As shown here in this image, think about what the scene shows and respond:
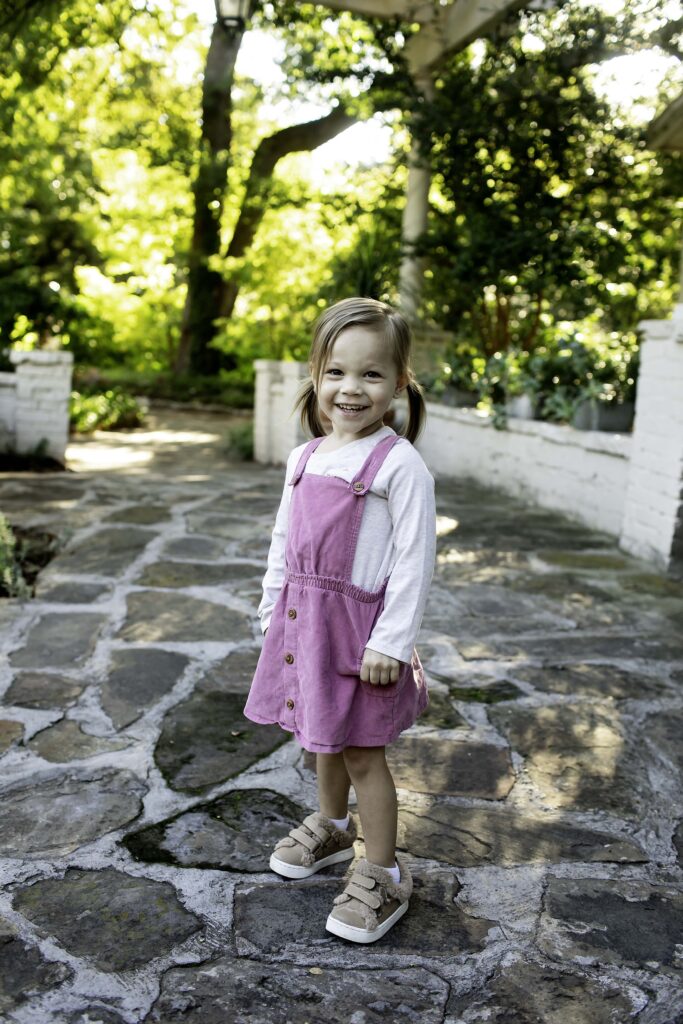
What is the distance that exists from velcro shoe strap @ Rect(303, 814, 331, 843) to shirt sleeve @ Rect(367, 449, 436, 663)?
0.52 m

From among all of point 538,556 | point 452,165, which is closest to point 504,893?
point 538,556

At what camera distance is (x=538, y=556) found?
493 cm

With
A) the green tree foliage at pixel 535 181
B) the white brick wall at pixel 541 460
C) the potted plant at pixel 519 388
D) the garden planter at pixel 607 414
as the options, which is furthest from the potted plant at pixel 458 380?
the garden planter at pixel 607 414

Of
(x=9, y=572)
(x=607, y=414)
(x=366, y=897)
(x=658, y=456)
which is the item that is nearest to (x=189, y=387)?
(x=607, y=414)

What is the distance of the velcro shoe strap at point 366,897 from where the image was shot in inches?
71.5

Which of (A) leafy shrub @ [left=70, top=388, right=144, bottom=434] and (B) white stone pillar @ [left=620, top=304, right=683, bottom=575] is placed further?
(A) leafy shrub @ [left=70, top=388, right=144, bottom=434]

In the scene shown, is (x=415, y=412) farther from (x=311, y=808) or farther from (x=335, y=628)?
(x=311, y=808)

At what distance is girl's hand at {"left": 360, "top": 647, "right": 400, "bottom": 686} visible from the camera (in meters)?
1.77

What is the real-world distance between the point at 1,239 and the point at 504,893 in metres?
14.0

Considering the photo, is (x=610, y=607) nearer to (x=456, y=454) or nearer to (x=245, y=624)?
(x=245, y=624)

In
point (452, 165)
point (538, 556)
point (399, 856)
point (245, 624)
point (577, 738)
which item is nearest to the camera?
point (399, 856)

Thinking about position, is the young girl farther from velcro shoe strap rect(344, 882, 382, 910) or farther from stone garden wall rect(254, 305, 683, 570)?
stone garden wall rect(254, 305, 683, 570)

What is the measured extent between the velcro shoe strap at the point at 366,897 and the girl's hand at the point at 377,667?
43 cm

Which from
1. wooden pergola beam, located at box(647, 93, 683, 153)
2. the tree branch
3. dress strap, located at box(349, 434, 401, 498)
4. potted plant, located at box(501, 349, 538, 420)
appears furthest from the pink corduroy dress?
the tree branch
